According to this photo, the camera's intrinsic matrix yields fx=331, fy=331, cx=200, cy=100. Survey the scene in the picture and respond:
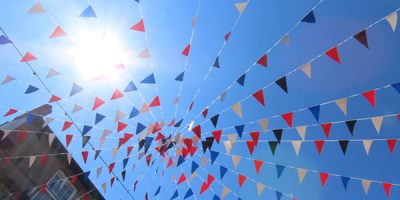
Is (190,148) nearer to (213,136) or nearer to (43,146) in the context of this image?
(213,136)

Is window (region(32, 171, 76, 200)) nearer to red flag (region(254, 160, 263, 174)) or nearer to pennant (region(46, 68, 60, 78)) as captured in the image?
pennant (region(46, 68, 60, 78))

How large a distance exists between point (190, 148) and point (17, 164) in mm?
6287

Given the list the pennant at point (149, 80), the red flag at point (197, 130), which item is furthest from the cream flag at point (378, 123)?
the pennant at point (149, 80)

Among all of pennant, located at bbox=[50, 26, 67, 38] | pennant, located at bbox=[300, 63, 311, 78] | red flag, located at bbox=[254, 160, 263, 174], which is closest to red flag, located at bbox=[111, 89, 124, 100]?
pennant, located at bbox=[50, 26, 67, 38]

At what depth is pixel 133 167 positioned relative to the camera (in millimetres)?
9727

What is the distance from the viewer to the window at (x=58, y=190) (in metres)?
→ 11.9

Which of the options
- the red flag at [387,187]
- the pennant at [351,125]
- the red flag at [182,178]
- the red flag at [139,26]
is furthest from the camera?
the red flag at [182,178]

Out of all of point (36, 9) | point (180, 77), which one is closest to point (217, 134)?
point (180, 77)

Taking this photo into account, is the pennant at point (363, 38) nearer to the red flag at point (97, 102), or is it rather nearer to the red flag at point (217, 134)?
the red flag at point (217, 134)

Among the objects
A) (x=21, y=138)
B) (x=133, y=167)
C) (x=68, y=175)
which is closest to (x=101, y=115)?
(x=133, y=167)

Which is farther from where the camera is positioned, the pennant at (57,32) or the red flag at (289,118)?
the red flag at (289,118)

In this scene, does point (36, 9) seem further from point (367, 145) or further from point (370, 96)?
point (367, 145)

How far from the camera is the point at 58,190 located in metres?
12.7

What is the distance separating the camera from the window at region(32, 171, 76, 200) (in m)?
11.9
